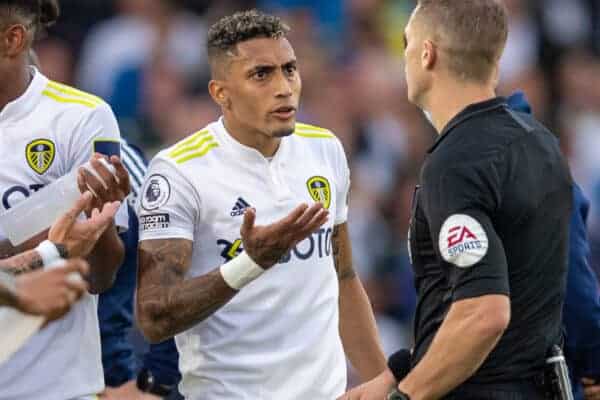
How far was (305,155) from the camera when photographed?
6051mm

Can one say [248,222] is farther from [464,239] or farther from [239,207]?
[464,239]

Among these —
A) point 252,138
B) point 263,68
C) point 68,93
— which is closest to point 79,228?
point 68,93

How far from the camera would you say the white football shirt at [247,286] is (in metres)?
5.71

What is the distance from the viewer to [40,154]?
5684 millimetres

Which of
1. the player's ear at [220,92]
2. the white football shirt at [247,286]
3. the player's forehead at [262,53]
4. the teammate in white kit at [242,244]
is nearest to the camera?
the teammate in white kit at [242,244]

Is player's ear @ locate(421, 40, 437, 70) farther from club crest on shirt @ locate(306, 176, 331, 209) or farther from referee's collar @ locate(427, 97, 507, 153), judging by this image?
club crest on shirt @ locate(306, 176, 331, 209)

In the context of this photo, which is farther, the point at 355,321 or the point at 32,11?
the point at 355,321

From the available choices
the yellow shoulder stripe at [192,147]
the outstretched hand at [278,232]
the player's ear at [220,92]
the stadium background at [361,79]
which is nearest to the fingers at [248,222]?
the outstretched hand at [278,232]

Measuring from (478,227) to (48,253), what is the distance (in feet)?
4.65

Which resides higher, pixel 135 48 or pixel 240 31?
pixel 240 31

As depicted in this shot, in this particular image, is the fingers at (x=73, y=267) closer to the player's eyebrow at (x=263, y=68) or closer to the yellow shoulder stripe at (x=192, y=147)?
the yellow shoulder stripe at (x=192, y=147)

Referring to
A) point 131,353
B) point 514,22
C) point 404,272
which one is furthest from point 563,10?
point 131,353

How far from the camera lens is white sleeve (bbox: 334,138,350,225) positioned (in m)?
6.10

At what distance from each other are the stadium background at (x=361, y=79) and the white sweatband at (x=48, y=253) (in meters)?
4.81
